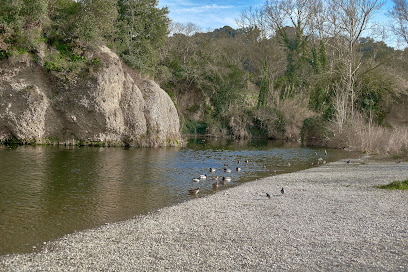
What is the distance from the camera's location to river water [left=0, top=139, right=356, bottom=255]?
9.48 metres

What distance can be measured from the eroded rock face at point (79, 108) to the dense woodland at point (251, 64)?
1335 millimetres

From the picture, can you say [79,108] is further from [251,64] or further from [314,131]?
[251,64]

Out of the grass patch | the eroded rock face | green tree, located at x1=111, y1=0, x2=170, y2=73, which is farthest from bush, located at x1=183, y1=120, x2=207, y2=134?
the grass patch

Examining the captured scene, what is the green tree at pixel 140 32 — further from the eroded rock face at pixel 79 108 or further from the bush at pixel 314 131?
the bush at pixel 314 131

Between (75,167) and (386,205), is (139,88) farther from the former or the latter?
(386,205)

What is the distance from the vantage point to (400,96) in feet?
125

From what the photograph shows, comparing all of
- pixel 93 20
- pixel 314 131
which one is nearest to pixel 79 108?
pixel 93 20

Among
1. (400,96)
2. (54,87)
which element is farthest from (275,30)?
(54,87)

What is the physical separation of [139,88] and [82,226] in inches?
980

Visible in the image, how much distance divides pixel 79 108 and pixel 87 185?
16.5m

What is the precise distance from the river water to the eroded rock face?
4406 millimetres

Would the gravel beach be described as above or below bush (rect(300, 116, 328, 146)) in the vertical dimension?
below

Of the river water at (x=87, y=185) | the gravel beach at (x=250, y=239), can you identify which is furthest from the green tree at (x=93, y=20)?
the gravel beach at (x=250, y=239)

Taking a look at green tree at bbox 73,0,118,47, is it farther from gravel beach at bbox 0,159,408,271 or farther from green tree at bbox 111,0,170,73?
gravel beach at bbox 0,159,408,271
